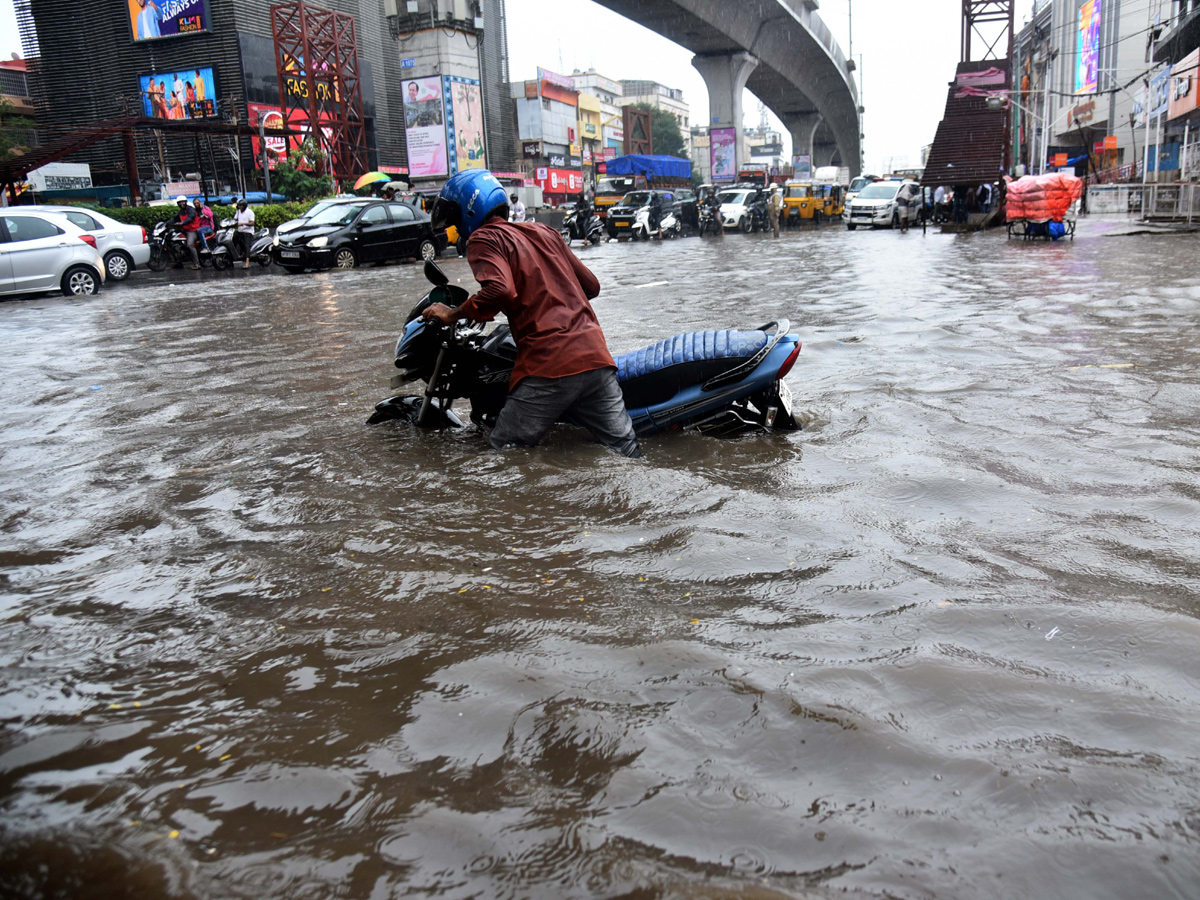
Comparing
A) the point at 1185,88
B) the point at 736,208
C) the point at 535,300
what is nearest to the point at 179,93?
the point at 736,208

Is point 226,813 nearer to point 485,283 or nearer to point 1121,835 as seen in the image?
point 1121,835

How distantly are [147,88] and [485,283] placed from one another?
4128cm

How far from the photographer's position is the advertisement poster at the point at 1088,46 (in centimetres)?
5603

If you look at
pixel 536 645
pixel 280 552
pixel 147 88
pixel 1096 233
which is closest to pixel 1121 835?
pixel 536 645

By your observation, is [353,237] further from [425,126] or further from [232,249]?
[425,126]

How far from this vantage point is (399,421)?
5418 millimetres

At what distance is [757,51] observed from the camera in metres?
50.3

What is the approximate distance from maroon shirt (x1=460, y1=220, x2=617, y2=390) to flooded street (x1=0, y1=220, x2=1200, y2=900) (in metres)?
0.50

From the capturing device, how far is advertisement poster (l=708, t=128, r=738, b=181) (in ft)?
168

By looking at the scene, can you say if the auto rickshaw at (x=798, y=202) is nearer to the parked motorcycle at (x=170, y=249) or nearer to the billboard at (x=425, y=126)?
the billboard at (x=425, y=126)

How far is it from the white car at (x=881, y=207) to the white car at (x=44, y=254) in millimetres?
24522

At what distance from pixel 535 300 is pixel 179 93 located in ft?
132

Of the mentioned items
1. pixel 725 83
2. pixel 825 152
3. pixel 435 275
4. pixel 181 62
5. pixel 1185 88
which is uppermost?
pixel 181 62

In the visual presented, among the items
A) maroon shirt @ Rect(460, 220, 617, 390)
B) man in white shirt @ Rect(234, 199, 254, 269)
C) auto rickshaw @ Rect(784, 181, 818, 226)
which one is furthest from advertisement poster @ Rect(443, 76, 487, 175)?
maroon shirt @ Rect(460, 220, 617, 390)
